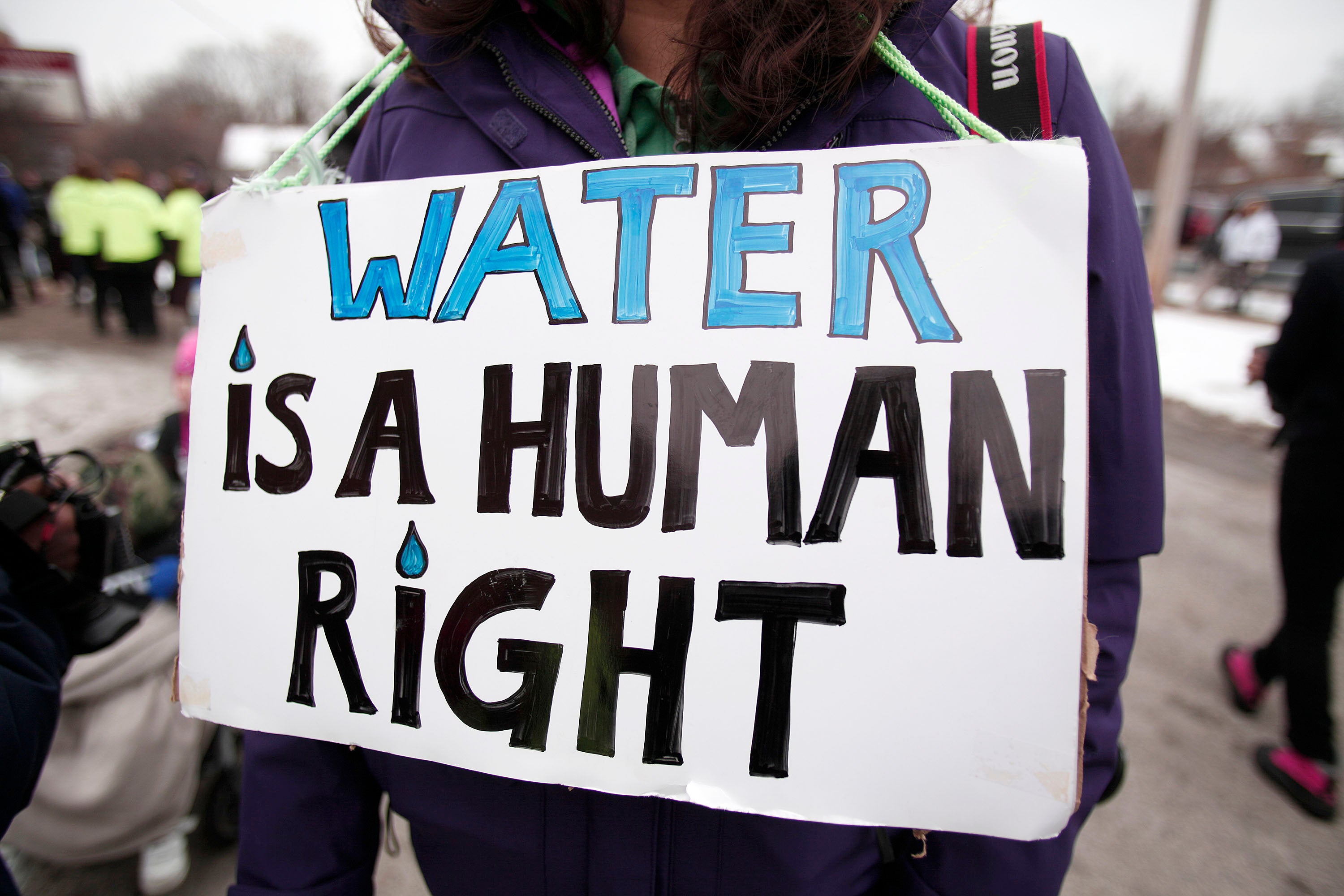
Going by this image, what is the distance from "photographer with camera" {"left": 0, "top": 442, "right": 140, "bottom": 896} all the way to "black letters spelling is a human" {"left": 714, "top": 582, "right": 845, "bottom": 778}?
2.96ft

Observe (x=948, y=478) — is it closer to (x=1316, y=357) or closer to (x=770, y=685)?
(x=770, y=685)

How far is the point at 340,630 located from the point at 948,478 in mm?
668

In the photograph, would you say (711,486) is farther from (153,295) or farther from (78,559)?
(153,295)

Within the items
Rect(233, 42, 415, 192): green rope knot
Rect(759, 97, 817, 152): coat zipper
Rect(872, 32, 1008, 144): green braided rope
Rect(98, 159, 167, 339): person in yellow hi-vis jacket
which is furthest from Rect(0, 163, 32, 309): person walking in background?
Rect(872, 32, 1008, 144): green braided rope

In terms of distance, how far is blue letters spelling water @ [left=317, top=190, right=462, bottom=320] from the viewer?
2.51 feet

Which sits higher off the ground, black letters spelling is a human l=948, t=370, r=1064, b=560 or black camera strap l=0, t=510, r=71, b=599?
black letters spelling is a human l=948, t=370, r=1064, b=560

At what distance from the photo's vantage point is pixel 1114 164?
73 cm

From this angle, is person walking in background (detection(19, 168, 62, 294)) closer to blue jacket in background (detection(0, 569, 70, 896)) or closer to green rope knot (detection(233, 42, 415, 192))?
blue jacket in background (detection(0, 569, 70, 896))

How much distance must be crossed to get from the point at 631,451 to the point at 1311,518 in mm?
2397

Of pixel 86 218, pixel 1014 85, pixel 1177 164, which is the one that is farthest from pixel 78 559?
pixel 1177 164

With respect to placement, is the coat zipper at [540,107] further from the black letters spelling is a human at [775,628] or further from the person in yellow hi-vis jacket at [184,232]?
the person in yellow hi-vis jacket at [184,232]

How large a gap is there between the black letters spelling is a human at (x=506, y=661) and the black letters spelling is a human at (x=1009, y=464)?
1.36ft

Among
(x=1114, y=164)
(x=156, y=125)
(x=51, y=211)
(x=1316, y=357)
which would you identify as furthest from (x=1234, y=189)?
(x=156, y=125)

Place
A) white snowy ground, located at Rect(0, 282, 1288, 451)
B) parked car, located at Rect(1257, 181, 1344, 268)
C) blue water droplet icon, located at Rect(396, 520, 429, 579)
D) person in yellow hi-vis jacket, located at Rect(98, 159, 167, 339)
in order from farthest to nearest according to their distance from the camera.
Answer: parked car, located at Rect(1257, 181, 1344, 268)
person in yellow hi-vis jacket, located at Rect(98, 159, 167, 339)
white snowy ground, located at Rect(0, 282, 1288, 451)
blue water droplet icon, located at Rect(396, 520, 429, 579)
